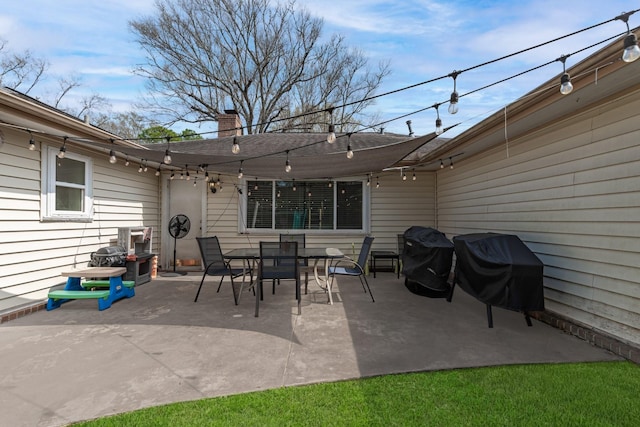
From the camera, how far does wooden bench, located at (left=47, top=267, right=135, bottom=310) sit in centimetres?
435

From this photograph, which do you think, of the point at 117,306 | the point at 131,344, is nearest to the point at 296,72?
the point at 117,306

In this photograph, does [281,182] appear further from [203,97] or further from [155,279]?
[203,97]

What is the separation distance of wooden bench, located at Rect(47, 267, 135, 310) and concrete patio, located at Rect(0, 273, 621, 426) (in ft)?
0.57

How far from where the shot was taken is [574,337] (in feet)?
11.3

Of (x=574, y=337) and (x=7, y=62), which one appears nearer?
(x=574, y=337)

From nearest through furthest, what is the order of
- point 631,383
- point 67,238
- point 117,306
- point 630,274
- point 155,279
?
point 631,383 < point 630,274 < point 117,306 < point 67,238 < point 155,279

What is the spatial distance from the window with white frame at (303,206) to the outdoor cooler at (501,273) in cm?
377

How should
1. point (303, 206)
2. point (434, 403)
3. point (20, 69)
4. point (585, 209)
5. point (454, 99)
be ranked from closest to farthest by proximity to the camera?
point (434, 403), point (454, 99), point (585, 209), point (303, 206), point (20, 69)

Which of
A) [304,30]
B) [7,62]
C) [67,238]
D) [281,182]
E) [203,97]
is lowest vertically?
[67,238]

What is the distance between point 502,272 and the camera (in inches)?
138

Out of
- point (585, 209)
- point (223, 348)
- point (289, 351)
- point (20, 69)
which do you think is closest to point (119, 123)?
point (20, 69)

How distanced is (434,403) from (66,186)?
224 inches

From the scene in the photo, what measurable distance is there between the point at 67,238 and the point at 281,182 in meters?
4.30

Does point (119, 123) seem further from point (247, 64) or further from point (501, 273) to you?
point (501, 273)
